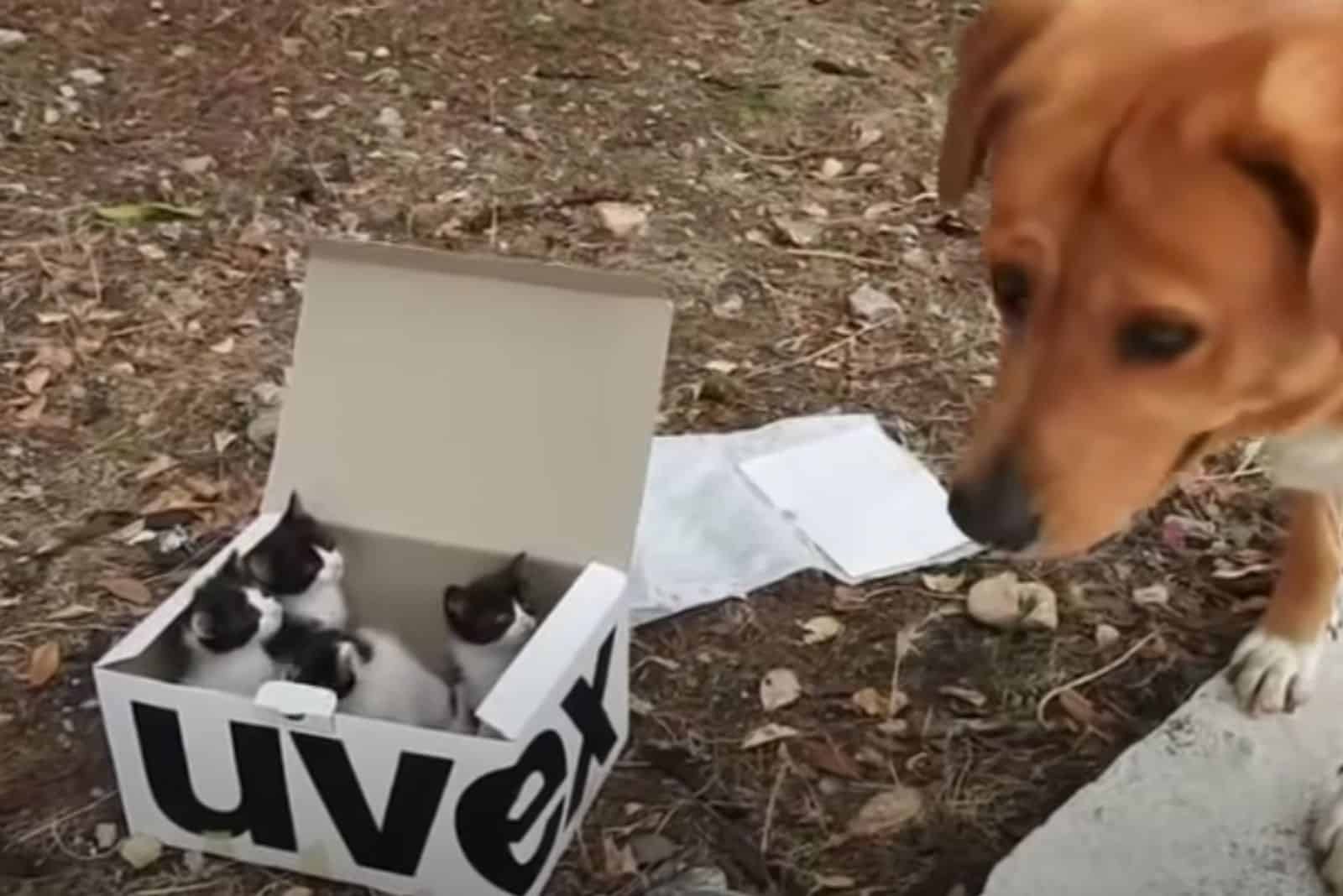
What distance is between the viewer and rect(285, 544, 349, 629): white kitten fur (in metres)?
1.76

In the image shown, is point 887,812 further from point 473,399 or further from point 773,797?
point 473,399

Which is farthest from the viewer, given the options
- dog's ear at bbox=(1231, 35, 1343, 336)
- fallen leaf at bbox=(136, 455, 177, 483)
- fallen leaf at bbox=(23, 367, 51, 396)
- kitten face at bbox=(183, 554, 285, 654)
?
fallen leaf at bbox=(23, 367, 51, 396)

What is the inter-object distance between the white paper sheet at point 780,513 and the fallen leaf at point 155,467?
0.53 m

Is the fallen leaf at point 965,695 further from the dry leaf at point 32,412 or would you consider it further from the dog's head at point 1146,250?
the dry leaf at point 32,412

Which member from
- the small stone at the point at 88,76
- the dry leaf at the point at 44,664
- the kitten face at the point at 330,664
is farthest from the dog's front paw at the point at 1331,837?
the small stone at the point at 88,76

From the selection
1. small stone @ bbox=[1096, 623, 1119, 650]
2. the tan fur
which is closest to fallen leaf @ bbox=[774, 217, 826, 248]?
small stone @ bbox=[1096, 623, 1119, 650]

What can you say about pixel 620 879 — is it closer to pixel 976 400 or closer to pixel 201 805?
pixel 201 805

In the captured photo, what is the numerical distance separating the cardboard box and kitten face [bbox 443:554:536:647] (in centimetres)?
3

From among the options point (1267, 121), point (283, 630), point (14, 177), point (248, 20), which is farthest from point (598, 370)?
point (248, 20)

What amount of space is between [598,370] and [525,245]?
2.99 feet

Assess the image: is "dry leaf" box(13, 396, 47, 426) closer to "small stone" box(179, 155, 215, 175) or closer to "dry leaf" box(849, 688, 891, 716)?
"small stone" box(179, 155, 215, 175)

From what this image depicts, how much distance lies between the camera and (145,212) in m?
2.64

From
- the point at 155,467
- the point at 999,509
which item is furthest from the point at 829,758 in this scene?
the point at 155,467

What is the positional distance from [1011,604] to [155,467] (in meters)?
0.94
